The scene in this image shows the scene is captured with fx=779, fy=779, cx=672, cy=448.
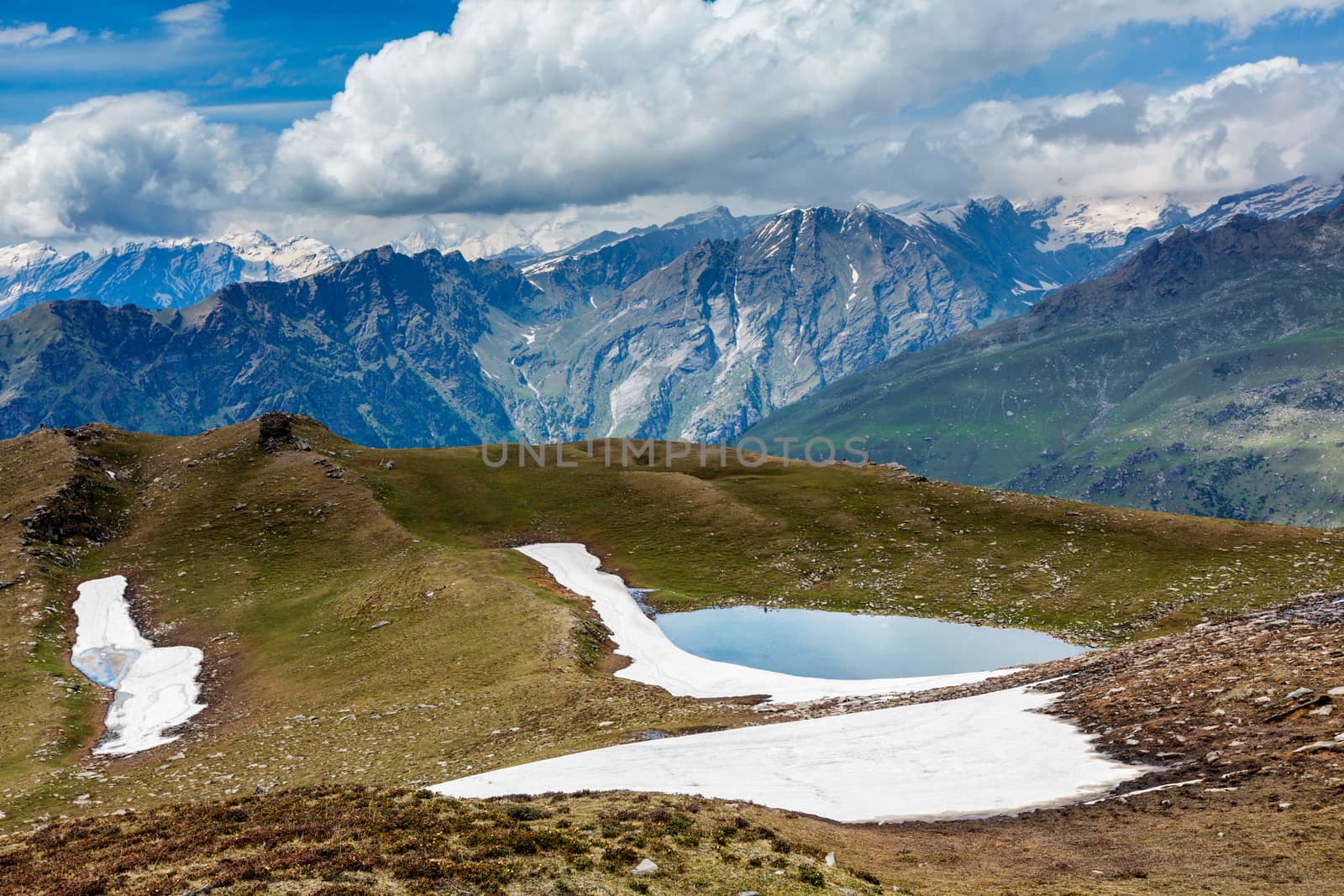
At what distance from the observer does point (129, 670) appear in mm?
63875

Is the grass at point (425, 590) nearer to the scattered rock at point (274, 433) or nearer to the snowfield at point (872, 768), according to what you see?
the scattered rock at point (274, 433)

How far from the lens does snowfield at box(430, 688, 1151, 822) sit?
96.4 ft

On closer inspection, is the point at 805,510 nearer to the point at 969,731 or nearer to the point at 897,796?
the point at 969,731

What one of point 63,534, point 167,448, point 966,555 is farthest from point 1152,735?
point 167,448

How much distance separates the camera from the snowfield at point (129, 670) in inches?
2042

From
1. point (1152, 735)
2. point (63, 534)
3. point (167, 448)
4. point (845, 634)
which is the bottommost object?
point (845, 634)

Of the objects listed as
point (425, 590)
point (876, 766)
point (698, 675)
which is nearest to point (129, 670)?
point (425, 590)

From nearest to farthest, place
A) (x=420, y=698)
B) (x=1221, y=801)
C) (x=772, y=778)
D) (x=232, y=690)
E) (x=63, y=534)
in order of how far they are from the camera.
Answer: (x=1221, y=801) < (x=772, y=778) < (x=420, y=698) < (x=232, y=690) < (x=63, y=534)

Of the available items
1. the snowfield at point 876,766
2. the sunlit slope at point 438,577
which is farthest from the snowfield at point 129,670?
the snowfield at point 876,766

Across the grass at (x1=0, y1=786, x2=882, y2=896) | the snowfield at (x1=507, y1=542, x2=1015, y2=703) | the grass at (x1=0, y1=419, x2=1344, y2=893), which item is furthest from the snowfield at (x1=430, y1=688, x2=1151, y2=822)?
the snowfield at (x1=507, y1=542, x2=1015, y2=703)

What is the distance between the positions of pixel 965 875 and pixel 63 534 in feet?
342

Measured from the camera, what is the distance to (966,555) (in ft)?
276

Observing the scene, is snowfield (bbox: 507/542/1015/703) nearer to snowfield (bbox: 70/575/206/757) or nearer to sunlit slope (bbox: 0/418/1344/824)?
sunlit slope (bbox: 0/418/1344/824)

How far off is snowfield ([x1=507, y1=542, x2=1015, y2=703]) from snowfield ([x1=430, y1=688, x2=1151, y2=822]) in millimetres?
10141
